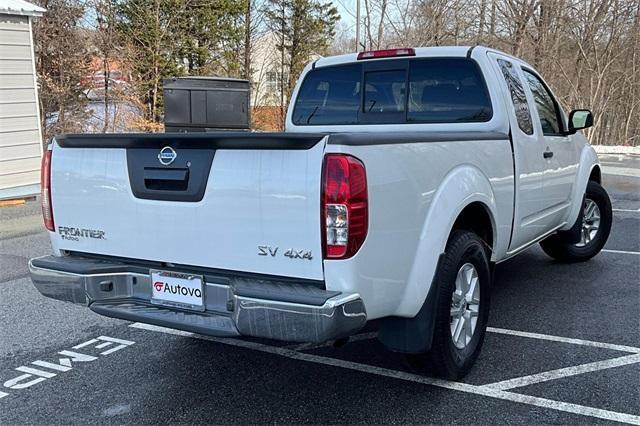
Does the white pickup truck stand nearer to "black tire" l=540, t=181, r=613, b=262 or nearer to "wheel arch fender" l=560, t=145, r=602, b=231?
"wheel arch fender" l=560, t=145, r=602, b=231

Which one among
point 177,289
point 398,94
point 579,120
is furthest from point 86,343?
Result: point 579,120

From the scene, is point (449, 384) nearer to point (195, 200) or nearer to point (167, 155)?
point (195, 200)

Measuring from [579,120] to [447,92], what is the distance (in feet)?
5.31

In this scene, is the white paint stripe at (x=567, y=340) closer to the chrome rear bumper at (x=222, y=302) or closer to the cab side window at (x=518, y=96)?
the cab side window at (x=518, y=96)

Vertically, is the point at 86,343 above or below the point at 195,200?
below

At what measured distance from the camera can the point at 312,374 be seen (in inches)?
144

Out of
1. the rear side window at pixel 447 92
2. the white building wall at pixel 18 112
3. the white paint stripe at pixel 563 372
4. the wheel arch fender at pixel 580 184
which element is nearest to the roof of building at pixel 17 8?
the white building wall at pixel 18 112

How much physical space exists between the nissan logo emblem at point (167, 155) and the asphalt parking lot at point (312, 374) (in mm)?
1352

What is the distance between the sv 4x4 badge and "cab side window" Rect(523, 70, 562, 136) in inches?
119

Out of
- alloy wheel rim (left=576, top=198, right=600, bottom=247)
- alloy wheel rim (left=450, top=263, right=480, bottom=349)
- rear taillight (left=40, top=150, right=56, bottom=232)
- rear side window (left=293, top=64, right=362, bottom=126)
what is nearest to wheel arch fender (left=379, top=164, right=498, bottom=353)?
alloy wheel rim (left=450, top=263, right=480, bottom=349)

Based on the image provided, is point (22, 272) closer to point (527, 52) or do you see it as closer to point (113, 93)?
point (113, 93)

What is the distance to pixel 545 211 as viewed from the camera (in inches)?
193

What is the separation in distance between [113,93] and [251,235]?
51.4 feet

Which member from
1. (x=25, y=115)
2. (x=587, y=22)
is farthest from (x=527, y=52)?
A: (x=25, y=115)
